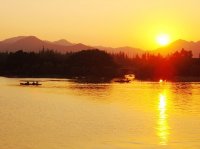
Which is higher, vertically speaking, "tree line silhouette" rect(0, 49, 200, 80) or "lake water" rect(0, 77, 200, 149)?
"tree line silhouette" rect(0, 49, 200, 80)

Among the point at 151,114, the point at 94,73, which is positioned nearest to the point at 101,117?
the point at 151,114

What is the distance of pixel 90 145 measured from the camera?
1070 inches

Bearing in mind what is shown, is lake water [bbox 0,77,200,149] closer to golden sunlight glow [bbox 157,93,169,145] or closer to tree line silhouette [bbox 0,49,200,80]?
golden sunlight glow [bbox 157,93,169,145]

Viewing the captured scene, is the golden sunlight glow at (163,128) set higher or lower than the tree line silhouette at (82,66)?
lower

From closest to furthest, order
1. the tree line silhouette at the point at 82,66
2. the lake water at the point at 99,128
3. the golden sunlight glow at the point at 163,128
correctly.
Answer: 1. the lake water at the point at 99,128
2. the golden sunlight glow at the point at 163,128
3. the tree line silhouette at the point at 82,66

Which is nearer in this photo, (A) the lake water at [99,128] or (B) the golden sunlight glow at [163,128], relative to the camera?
(A) the lake water at [99,128]

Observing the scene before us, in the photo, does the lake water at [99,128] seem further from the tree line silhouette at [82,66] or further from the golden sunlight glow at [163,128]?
the tree line silhouette at [82,66]

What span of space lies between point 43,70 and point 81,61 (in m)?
14.2

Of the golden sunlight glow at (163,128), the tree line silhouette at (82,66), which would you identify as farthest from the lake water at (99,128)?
the tree line silhouette at (82,66)

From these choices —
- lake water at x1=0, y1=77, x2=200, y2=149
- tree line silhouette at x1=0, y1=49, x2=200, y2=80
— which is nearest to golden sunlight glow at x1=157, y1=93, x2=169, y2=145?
lake water at x1=0, y1=77, x2=200, y2=149

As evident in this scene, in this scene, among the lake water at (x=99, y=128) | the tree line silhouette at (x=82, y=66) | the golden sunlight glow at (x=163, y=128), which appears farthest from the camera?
the tree line silhouette at (x=82, y=66)

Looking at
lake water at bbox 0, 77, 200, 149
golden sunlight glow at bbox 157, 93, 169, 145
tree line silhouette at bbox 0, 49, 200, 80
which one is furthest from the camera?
tree line silhouette at bbox 0, 49, 200, 80

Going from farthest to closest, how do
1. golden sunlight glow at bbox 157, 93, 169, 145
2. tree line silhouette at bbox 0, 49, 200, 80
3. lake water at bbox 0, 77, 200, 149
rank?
tree line silhouette at bbox 0, 49, 200, 80 → golden sunlight glow at bbox 157, 93, 169, 145 → lake water at bbox 0, 77, 200, 149

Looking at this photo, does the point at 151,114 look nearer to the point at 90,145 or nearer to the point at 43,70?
the point at 90,145
